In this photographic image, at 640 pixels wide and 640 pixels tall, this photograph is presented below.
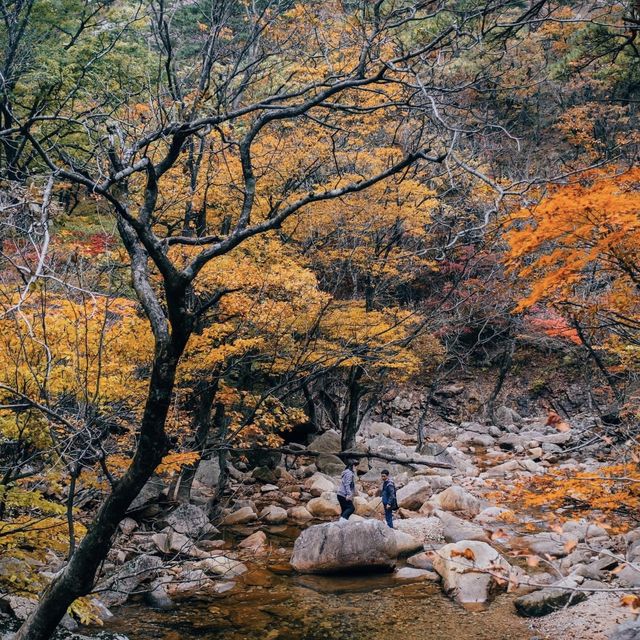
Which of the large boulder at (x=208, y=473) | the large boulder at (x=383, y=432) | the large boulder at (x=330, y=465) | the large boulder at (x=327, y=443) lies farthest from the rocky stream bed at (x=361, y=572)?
the large boulder at (x=383, y=432)

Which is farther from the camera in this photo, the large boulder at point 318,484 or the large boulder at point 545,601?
the large boulder at point 318,484

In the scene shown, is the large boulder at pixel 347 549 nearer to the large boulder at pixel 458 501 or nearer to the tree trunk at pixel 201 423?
the tree trunk at pixel 201 423

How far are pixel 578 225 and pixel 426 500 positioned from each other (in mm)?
11031

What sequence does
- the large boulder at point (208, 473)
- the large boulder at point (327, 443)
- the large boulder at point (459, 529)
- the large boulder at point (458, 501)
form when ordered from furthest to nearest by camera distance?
1. the large boulder at point (327, 443)
2. the large boulder at point (208, 473)
3. the large boulder at point (458, 501)
4. the large boulder at point (459, 529)

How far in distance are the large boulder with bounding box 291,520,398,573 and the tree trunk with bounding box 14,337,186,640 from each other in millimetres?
6612

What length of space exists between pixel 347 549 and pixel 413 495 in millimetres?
5275

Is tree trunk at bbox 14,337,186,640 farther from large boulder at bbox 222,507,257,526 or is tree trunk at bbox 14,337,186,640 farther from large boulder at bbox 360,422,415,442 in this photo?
large boulder at bbox 360,422,415,442

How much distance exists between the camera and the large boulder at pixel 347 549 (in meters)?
10.5

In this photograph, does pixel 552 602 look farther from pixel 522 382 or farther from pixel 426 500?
pixel 522 382

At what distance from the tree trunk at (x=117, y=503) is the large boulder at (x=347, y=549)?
6.61 metres

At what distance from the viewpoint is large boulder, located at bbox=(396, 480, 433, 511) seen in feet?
50.2

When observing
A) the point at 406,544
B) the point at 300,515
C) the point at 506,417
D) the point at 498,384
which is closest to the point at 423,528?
the point at 406,544

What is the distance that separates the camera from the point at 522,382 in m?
30.7

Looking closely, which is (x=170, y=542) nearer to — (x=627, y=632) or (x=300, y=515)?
(x=300, y=515)
